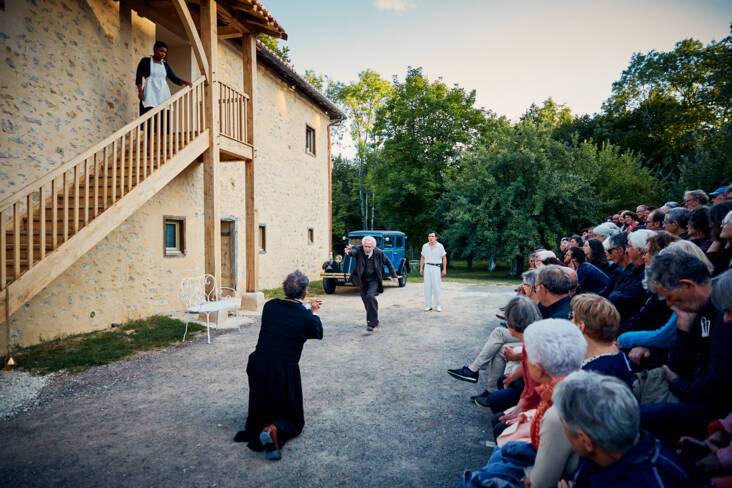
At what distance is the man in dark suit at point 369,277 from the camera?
757 centimetres

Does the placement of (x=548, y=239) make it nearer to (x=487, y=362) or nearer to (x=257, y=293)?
(x=257, y=293)

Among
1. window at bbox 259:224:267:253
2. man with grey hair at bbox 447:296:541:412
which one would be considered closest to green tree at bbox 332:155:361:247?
window at bbox 259:224:267:253

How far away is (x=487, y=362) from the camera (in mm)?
4199

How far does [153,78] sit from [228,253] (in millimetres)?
5206

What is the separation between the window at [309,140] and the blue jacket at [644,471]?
1575 centimetres

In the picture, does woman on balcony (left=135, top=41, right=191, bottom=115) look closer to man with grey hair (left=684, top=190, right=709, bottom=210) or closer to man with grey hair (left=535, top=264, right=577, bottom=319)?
man with grey hair (left=535, top=264, right=577, bottom=319)

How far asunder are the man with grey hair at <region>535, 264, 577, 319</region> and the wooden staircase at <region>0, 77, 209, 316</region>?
509cm

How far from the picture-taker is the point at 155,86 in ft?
25.6

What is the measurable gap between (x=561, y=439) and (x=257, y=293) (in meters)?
8.43

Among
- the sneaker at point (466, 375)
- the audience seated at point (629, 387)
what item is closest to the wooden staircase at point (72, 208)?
the sneaker at point (466, 375)

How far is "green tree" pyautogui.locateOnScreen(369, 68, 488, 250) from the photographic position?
27.0 metres

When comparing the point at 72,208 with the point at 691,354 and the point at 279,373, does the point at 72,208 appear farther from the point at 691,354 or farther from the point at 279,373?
the point at 691,354

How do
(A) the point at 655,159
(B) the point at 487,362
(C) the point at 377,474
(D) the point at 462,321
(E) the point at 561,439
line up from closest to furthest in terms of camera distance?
(E) the point at 561,439 < (C) the point at 377,474 < (B) the point at 487,362 < (D) the point at 462,321 < (A) the point at 655,159

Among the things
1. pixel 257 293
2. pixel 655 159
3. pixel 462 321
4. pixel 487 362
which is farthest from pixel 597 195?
pixel 487 362
